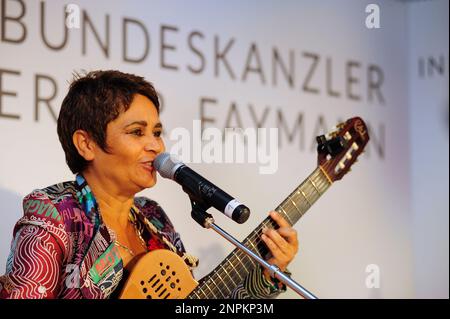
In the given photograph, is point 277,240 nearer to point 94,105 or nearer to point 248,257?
point 248,257

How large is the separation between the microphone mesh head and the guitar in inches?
9.5

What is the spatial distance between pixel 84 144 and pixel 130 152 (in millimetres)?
144

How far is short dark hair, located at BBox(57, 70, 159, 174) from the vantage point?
220cm

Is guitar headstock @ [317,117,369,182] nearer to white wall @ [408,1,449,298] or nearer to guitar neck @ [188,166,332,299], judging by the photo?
guitar neck @ [188,166,332,299]

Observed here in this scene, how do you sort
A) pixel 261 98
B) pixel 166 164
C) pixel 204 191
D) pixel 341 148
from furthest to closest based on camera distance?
1. pixel 261 98
2. pixel 341 148
3. pixel 166 164
4. pixel 204 191

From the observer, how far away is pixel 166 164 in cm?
204

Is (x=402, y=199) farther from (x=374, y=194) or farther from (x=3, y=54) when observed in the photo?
(x=3, y=54)

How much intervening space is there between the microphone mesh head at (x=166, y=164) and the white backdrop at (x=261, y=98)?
85 centimetres

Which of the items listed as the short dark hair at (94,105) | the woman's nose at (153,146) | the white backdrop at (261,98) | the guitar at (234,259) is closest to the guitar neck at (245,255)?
the guitar at (234,259)

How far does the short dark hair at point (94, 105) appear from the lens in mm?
2197

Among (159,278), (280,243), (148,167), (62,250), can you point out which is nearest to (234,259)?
(280,243)

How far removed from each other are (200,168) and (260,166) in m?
0.35

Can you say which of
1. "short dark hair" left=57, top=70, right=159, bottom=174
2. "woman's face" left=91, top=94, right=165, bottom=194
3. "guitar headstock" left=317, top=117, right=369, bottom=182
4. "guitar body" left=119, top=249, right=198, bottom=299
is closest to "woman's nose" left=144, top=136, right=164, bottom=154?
"woman's face" left=91, top=94, right=165, bottom=194

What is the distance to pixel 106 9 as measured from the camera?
2.99 m
